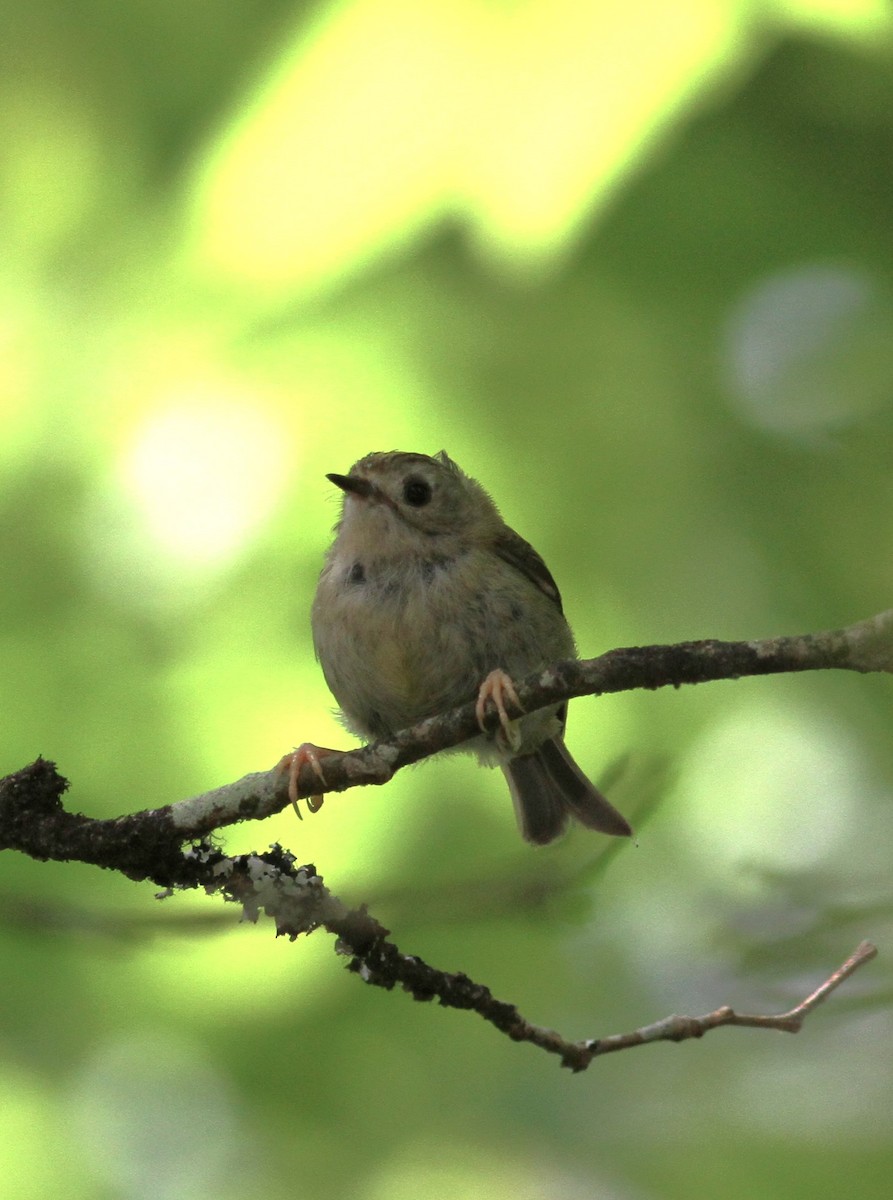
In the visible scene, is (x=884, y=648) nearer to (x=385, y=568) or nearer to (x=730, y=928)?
(x=730, y=928)

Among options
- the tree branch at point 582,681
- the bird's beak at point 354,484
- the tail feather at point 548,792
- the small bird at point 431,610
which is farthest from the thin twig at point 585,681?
the tail feather at point 548,792

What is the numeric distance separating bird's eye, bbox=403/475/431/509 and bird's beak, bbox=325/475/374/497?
0.32 feet

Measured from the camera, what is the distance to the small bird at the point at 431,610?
9.70 ft

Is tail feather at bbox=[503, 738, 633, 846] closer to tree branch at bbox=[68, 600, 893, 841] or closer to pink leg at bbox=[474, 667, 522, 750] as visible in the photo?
pink leg at bbox=[474, 667, 522, 750]

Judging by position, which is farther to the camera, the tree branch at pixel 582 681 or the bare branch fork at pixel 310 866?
the bare branch fork at pixel 310 866

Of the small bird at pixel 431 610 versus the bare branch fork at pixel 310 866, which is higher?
the small bird at pixel 431 610

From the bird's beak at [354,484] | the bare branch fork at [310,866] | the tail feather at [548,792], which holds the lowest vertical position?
the bare branch fork at [310,866]

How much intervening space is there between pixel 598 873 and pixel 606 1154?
107cm

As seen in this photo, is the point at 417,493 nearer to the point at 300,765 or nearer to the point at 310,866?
the point at 300,765

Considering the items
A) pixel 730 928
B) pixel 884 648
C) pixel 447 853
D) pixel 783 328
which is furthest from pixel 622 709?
pixel 884 648

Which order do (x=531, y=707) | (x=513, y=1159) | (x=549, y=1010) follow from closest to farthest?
(x=531, y=707) < (x=513, y=1159) < (x=549, y=1010)

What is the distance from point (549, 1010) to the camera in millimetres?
2951

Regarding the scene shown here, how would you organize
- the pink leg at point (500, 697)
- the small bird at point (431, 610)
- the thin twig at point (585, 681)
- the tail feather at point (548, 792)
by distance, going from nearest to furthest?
1. the thin twig at point (585, 681)
2. the pink leg at point (500, 697)
3. the small bird at point (431, 610)
4. the tail feather at point (548, 792)

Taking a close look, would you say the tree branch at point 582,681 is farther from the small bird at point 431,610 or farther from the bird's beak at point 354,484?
the bird's beak at point 354,484
